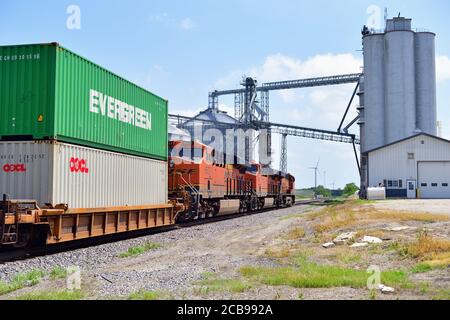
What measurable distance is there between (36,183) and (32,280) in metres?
3.90

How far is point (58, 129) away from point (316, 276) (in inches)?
309

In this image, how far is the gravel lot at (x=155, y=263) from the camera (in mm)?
8797

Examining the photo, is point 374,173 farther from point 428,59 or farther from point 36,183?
point 36,183

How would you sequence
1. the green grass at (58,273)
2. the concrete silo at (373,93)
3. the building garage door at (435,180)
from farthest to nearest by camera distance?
the concrete silo at (373,93) < the building garage door at (435,180) < the green grass at (58,273)

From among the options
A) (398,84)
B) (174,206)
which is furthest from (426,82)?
(174,206)

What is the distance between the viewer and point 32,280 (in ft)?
31.2

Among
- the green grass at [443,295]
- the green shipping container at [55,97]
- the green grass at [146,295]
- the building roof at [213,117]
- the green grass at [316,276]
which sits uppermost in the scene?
the building roof at [213,117]

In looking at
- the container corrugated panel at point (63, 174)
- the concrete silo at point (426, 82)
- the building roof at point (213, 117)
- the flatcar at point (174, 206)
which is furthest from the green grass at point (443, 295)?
the building roof at point (213, 117)

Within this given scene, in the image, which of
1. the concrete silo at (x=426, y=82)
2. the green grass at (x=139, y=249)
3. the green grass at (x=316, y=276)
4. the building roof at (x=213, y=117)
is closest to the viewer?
the green grass at (x=316, y=276)

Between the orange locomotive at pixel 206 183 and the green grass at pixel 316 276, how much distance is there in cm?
1196

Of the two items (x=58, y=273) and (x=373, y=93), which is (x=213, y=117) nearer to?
(x=373, y=93)

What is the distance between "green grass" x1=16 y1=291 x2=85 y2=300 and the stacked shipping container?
4911mm

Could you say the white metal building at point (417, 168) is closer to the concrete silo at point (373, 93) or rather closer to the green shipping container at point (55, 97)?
the concrete silo at point (373, 93)

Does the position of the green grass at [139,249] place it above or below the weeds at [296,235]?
below
